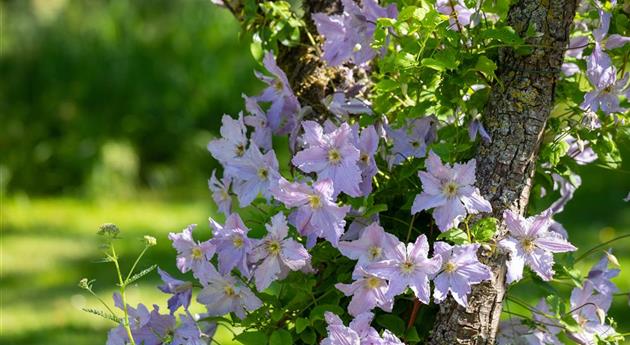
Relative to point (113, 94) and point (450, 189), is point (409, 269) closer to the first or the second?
point (450, 189)

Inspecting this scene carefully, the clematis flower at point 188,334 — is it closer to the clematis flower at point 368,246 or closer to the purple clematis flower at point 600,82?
the clematis flower at point 368,246

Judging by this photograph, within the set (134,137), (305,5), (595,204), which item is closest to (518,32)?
(305,5)

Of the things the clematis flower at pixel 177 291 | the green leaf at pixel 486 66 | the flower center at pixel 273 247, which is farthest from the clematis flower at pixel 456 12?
the clematis flower at pixel 177 291

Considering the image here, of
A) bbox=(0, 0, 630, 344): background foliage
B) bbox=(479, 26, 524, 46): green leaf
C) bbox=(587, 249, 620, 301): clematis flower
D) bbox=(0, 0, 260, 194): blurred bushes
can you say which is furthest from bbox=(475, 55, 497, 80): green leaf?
bbox=(0, 0, 260, 194): blurred bushes

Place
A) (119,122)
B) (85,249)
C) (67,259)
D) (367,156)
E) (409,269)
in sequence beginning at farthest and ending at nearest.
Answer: (119,122)
(85,249)
(67,259)
(367,156)
(409,269)

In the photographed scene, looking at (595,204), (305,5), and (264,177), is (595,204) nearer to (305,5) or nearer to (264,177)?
(305,5)

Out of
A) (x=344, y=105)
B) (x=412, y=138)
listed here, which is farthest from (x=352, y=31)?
(x=412, y=138)

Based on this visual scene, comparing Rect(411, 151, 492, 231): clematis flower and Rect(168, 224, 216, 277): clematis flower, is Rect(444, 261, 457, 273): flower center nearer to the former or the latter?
Rect(411, 151, 492, 231): clematis flower
